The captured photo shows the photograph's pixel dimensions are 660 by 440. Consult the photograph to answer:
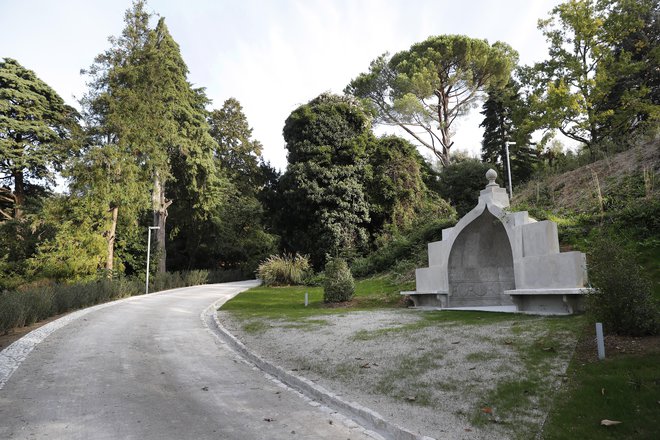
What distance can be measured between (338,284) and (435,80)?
85.4 ft

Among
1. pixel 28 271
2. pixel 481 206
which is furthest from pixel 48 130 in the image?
pixel 481 206

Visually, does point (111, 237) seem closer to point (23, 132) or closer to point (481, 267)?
point (23, 132)

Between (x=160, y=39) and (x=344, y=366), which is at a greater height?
(x=160, y=39)

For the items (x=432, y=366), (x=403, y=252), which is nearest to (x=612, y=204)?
(x=403, y=252)

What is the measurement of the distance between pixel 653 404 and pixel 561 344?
2.32m

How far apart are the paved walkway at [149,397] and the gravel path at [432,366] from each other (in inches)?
29.5

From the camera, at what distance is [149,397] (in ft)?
18.9

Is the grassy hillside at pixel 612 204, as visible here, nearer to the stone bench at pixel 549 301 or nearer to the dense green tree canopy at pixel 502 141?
the stone bench at pixel 549 301

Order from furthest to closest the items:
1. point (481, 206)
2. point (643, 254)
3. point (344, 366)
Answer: point (481, 206)
point (643, 254)
point (344, 366)

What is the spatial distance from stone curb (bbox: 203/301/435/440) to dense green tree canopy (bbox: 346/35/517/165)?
3079 centimetres

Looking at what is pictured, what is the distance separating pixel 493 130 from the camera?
39875 mm

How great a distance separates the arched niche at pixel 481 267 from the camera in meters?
12.7

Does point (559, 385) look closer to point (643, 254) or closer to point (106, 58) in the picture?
point (643, 254)

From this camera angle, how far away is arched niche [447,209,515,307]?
41.6ft
